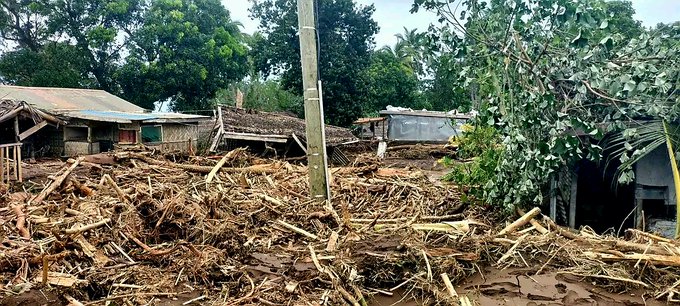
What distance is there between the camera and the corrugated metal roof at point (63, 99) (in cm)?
2108

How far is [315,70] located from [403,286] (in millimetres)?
2831

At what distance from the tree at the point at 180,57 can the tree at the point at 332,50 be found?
2856 millimetres

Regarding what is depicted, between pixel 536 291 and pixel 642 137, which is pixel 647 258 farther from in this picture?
pixel 642 137

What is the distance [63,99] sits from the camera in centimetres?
2281

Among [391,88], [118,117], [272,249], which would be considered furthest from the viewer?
[391,88]

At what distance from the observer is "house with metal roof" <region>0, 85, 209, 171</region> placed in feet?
67.1

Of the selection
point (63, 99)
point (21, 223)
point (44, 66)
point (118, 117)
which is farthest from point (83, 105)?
point (21, 223)

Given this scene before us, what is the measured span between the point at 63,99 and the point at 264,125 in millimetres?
9840

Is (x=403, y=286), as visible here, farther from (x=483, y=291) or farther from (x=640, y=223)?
(x=640, y=223)

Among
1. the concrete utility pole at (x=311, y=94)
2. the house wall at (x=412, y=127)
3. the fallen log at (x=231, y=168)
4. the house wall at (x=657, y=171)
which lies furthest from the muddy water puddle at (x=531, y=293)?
the house wall at (x=412, y=127)

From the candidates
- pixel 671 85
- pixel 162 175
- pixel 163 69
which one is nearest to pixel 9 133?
pixel 163 69

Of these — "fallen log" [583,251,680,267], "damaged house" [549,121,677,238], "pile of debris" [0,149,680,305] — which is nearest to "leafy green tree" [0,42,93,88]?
"pile of debris" [0,149,680,305]

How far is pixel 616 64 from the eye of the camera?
5.62m

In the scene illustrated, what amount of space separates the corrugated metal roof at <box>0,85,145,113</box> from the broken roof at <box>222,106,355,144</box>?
6775 mm
